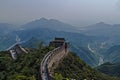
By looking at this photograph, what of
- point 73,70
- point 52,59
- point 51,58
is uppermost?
point 51,58

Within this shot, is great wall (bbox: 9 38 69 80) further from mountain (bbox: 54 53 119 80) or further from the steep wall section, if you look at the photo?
mountain (bbox: 54 53 119 80)

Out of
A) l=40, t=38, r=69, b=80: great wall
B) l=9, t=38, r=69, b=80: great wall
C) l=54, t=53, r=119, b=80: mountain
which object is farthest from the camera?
l=54, t=53, r=119, b=80: mountain

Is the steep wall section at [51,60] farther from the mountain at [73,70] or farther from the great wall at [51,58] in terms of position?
the mountain at [73,70]

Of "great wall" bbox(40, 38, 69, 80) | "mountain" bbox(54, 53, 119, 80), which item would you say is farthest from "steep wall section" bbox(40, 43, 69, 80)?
"mountain" bbox(54, 53, 119, 80)

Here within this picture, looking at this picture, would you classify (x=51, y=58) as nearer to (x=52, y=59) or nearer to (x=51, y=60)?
(x=51, y=60)

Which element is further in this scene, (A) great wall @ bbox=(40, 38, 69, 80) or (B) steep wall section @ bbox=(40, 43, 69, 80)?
(A) great wall @ bbox=(40, 38, 69, 80)

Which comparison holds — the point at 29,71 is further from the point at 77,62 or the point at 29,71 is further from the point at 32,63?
the point at 77,62

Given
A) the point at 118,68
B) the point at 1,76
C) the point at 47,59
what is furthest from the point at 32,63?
the point at 118,68

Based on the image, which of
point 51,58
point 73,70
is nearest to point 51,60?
point 51,58

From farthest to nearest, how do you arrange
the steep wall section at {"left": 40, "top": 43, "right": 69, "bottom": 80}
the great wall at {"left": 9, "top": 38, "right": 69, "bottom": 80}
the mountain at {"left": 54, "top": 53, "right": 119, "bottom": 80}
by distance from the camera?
the mountain at {"left": 54, "top": 53, "right": 119, "bottom": 80}
the steep wall section at {"left": 40, "top": 43, "right": 69, "bottom": 80}
the great wall at {"left": 9, "top": 38, "right": 69, "bottom": 80}

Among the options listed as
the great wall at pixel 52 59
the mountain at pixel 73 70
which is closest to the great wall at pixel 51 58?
the great wall at pixel 52 59

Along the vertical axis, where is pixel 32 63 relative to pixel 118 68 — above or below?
above
